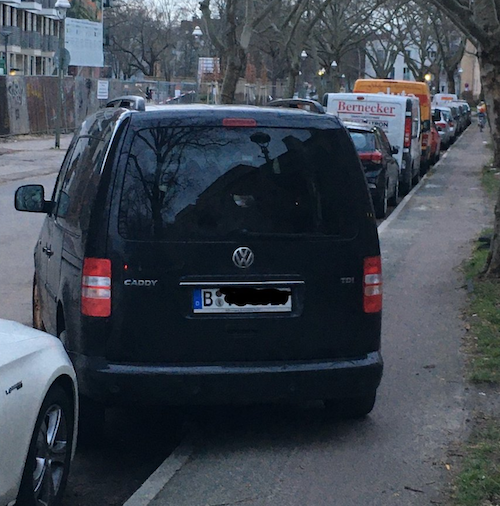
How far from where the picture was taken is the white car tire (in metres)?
4.40

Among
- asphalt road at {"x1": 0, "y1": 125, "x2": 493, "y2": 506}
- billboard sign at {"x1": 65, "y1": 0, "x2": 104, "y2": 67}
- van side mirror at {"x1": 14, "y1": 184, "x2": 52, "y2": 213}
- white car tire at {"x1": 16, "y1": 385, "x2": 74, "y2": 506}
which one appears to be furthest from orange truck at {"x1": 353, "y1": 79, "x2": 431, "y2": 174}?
billboard sign at {"x1": 65, "y1": 0, "x2": 104, "y2": 67}

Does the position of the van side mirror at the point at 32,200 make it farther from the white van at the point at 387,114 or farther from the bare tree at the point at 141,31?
the bare tree at the point at 141,31

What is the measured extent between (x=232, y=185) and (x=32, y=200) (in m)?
1.86

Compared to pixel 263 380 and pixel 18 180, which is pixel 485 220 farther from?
pixel 263 380

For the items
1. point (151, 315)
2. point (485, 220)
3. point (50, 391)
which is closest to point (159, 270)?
point (151, 315)

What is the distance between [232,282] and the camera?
552 cm

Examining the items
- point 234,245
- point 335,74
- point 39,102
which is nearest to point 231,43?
point 39,102

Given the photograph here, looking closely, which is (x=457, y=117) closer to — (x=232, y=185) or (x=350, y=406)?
(x=350, y=406)

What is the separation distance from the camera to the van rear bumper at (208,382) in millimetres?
5473

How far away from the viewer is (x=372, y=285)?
19.2 feet

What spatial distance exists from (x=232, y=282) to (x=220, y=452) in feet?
3.27

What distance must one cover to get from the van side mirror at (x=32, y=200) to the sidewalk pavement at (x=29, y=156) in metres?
16.9

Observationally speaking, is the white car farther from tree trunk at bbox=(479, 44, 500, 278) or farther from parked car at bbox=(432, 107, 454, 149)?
parked car at bbox=(432, 107, 454, 149)

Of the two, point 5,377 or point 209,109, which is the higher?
point 209,109
